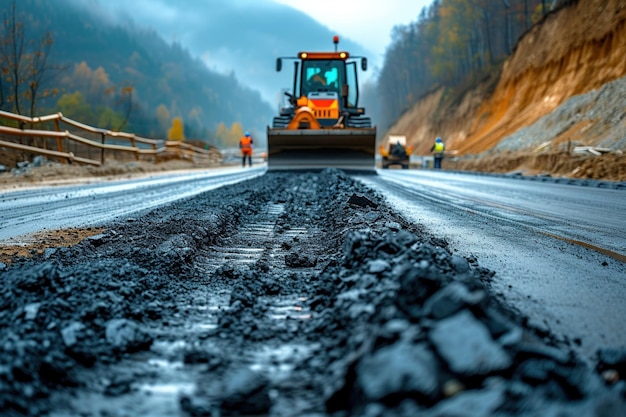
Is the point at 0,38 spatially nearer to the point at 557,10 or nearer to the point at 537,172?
the point at 537,172

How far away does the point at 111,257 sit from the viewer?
14.7 ft

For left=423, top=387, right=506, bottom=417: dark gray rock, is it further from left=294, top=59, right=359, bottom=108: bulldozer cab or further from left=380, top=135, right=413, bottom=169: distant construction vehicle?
left=380, top=135, right=413, bottom=169: distant construction vehicle

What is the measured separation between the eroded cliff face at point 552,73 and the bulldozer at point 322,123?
899 centimetres

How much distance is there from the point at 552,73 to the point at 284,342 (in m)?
32.0

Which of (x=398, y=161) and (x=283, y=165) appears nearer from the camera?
(x=283, y=165)

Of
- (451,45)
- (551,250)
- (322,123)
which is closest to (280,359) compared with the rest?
(551,250)

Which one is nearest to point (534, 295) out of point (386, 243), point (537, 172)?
point (386, 243)

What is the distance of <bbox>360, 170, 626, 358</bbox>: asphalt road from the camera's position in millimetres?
3137

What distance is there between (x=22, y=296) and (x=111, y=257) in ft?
4.44

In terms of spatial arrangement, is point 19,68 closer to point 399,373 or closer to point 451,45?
point 399,373

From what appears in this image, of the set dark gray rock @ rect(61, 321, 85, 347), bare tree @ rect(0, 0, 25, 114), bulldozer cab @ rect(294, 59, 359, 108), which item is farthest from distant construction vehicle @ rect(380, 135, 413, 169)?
dark gray rock @ rect(61, 321, 85, 347)

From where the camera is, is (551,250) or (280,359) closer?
(280,359)

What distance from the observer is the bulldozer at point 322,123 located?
56.2 ft

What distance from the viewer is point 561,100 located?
91.7 feet
